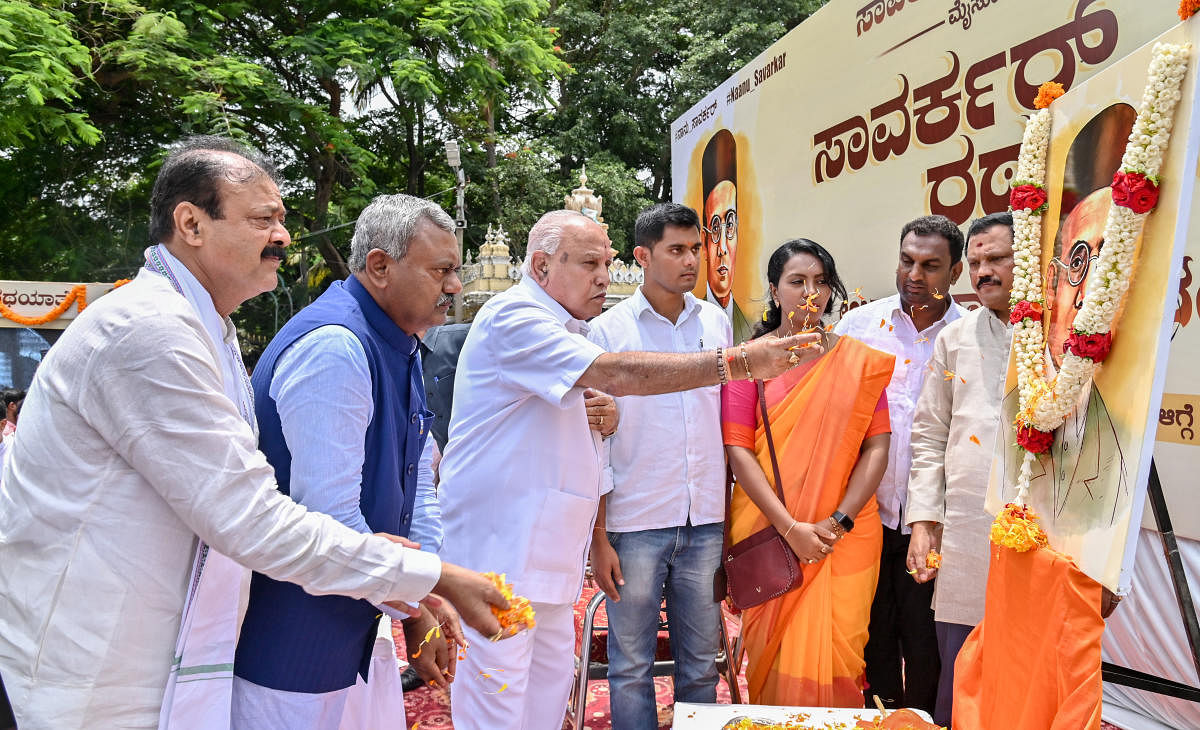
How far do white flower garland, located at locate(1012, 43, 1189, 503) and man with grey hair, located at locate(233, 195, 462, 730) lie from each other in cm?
144

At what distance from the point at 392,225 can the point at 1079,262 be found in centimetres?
168

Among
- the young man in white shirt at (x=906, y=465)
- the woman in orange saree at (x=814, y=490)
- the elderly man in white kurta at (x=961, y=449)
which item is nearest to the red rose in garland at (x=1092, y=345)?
the elderly man in white kurta at (x=961, y=449)

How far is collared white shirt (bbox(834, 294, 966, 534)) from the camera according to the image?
3209 millimetres

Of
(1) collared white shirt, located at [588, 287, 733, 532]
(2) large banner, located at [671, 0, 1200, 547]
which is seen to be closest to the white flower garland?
(2) large banner, located at [671, 0, 1200, 547]

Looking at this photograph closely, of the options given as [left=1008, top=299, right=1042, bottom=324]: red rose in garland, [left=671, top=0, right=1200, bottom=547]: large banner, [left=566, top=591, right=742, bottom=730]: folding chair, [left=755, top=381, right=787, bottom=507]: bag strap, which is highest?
[left=671, top=0, right=1200, bottom=547]: large banner

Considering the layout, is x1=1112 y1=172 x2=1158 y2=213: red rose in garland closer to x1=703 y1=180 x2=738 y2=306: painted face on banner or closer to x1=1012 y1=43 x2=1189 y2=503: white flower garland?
x1=1012 y1=43 x2=1189 y2=503: white flower garland

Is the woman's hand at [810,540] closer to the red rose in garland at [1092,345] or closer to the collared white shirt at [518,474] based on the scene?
the collared white shirt at [518,474]

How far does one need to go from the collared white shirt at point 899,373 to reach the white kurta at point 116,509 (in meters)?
2.46

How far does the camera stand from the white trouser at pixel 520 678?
95.8 inches

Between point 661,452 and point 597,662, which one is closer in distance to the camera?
point 661,452

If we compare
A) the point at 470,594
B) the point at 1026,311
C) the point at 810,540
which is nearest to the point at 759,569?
the point at 810,540

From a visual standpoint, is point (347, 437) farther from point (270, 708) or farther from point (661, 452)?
point (661, 452)

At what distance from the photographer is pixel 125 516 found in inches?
53.0

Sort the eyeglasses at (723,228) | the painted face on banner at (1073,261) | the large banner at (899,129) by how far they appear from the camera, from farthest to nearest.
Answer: the eyeglasses at (723,228)
the large banner at (899,129)
the painted face on banner at (1073,261)
